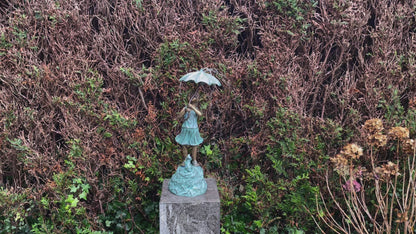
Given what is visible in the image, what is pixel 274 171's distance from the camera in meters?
3.45

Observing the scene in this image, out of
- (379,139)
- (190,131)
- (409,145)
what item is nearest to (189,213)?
(190,131)

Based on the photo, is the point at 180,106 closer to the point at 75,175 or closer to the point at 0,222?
the point at 75,175

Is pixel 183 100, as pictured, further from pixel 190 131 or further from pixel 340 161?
pixel 340 161

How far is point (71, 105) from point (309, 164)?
2616mm

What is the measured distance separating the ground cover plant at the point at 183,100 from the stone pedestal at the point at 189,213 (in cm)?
76

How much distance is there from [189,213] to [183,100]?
1.26 m

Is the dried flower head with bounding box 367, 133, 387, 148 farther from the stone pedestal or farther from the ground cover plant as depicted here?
the stone pedestal

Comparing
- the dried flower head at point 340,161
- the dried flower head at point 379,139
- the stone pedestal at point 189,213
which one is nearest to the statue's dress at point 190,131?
the stone pedestal at point 189,213

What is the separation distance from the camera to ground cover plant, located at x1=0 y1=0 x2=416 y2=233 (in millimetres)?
3152

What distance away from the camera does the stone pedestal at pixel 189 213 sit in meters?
2.44

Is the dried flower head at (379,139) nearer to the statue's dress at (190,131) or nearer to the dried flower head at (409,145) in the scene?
the dried flower head at (409,145)

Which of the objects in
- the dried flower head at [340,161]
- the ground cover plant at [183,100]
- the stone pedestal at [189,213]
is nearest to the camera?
the dried flower head at [340,161]

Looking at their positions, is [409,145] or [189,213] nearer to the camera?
[409,145]

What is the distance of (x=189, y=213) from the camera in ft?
8.12
